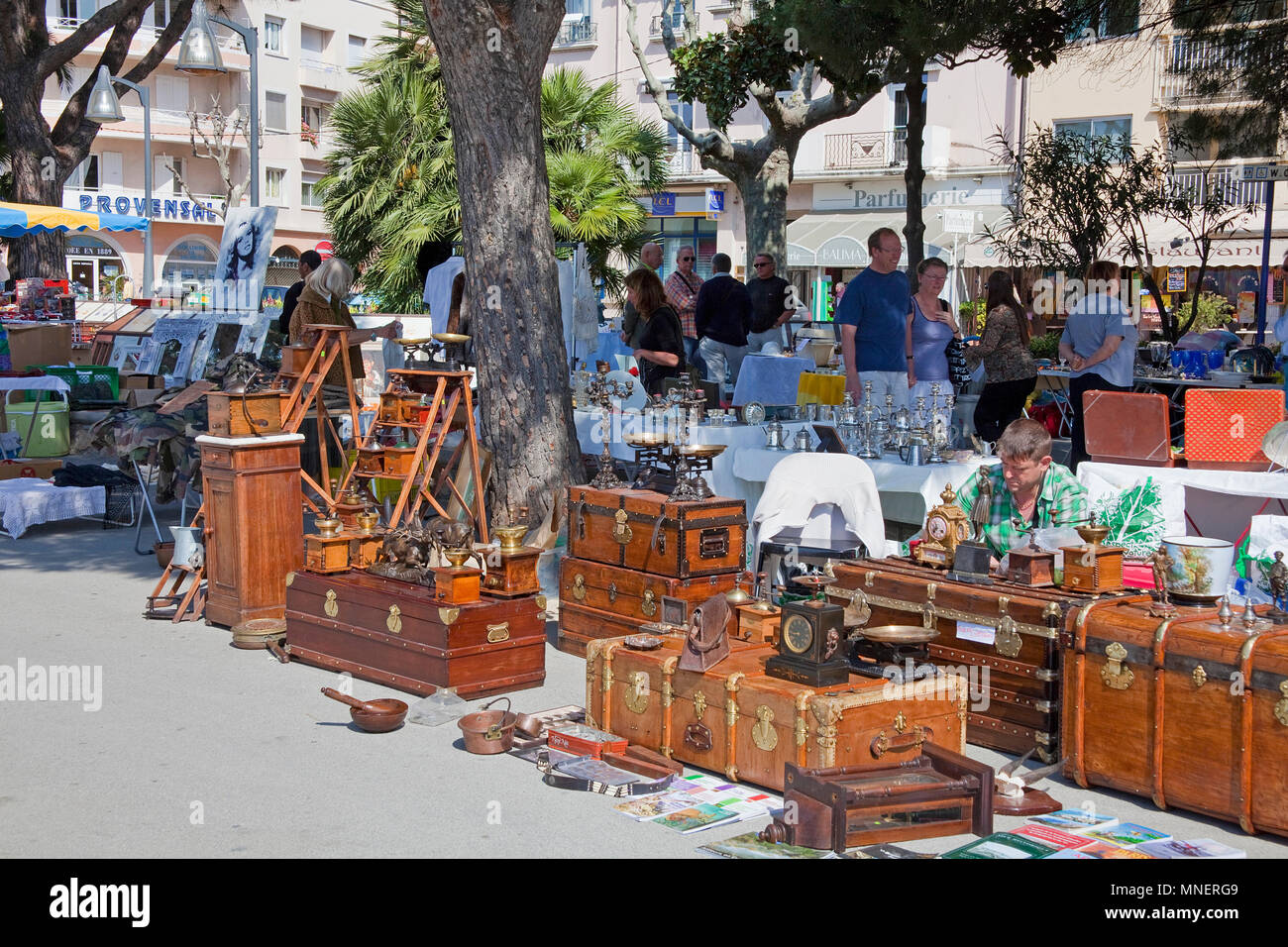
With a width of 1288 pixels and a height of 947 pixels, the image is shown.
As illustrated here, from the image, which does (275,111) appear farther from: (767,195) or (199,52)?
(199,52)

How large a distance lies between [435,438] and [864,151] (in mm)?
27551

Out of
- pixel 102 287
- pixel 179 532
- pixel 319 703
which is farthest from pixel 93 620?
pixel 102 287

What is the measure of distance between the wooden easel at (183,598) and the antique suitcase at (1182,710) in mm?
4947

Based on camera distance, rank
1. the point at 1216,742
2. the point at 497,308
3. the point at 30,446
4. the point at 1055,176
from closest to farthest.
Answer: the point at 1216,742 < the point at 497,308 < the point at 30,446 < the point at 1055,176

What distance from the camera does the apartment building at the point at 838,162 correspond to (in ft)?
101

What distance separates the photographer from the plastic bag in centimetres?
581

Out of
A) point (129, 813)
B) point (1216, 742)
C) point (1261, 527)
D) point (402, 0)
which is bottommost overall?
point (129, 813)

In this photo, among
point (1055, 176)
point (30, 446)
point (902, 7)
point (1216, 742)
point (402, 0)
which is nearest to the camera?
point (1216, 742)

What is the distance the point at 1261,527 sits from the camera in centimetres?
627

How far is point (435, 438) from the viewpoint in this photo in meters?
8.65

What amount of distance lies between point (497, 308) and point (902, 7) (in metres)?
3.78

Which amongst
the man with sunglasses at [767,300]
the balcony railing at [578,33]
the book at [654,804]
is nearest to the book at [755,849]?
the book at [654,804]

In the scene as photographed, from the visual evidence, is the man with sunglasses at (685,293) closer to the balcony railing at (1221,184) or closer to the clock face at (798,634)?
the balcony railing at (1221,184)

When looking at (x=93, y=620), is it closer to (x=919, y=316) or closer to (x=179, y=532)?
(x=179, y=532)
